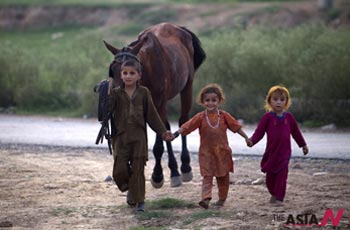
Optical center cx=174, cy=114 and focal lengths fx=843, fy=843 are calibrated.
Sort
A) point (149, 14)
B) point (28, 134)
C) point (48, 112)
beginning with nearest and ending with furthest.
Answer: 1. point (28, 134)
2. point (48, 112)
3. point (149, 14)

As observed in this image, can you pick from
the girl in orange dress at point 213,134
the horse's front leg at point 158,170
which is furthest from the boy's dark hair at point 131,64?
the horse's front leg at point 158,170

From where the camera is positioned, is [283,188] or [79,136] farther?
[79,136]

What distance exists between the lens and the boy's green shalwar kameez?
884 cm

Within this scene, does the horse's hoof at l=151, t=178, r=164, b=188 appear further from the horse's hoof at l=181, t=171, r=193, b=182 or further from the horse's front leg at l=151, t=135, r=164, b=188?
the horse's hoof at l=181, t=171, r=193, b=182

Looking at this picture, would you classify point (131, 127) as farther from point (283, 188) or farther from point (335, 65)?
point (335, 65)

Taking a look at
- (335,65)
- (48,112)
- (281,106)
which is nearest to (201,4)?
(48,112)

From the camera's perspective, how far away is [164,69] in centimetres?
1027

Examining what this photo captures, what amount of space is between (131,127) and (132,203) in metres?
0.81

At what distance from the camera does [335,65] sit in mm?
16578

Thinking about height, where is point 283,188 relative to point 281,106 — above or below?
below

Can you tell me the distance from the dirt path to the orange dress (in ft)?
1.40

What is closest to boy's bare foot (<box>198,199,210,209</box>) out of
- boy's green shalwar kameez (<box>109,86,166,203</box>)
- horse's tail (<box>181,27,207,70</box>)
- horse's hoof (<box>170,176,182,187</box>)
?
boy's green shalwar kameez (<box>109,86,166,203</box>)

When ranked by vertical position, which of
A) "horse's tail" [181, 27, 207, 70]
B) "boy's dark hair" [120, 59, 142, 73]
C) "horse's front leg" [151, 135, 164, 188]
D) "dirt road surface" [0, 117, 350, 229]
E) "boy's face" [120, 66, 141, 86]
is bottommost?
"dirt road surface" [0, 117, 350, 229]

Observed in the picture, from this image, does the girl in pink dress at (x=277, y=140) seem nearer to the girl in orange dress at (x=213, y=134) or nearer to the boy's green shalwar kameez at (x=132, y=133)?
the girl in orange dress at (x=213, y=134)
